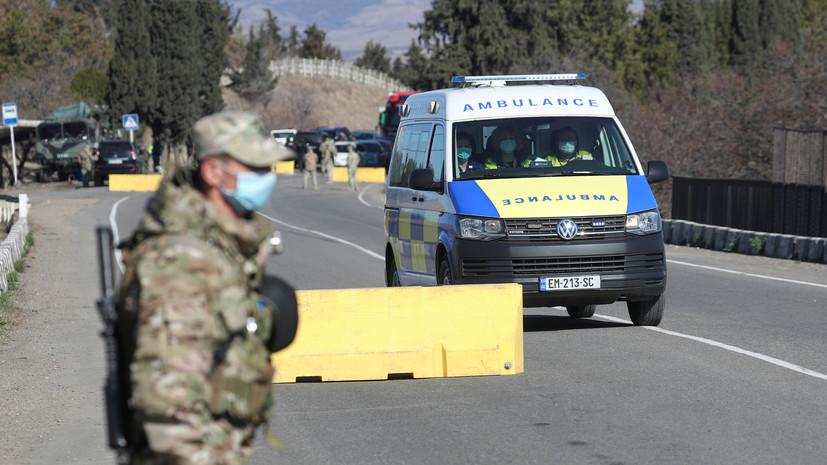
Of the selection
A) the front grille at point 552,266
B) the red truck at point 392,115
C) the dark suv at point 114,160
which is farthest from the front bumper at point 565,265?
the red truck at point 392,115

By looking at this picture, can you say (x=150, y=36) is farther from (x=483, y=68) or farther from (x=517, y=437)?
(x=517, y=437)

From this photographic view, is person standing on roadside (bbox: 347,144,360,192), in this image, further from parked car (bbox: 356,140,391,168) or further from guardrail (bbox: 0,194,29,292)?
guardrail (bbox: 0,194,29,292)

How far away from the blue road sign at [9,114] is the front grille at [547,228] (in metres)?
38.7

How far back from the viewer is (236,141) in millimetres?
4078

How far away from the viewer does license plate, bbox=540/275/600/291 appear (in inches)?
497

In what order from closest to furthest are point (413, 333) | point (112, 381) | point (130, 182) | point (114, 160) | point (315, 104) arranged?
point (112, 381)
point (413, 333)
point (130, 182)
point (114, 160)
point (315, 104)

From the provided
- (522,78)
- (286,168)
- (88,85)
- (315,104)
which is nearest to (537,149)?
(522,78)

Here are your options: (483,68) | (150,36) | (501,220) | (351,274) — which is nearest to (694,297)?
(501,220)

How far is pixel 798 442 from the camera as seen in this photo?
8.05 m

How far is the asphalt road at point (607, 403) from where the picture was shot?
805cm

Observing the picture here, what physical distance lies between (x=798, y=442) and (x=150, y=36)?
64.9 metres

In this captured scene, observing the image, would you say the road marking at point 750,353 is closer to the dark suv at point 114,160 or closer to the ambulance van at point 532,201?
the ambulance van at point 532,201

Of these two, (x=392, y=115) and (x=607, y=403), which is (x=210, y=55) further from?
(x=607, y=403)

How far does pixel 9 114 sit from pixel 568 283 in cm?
3965
